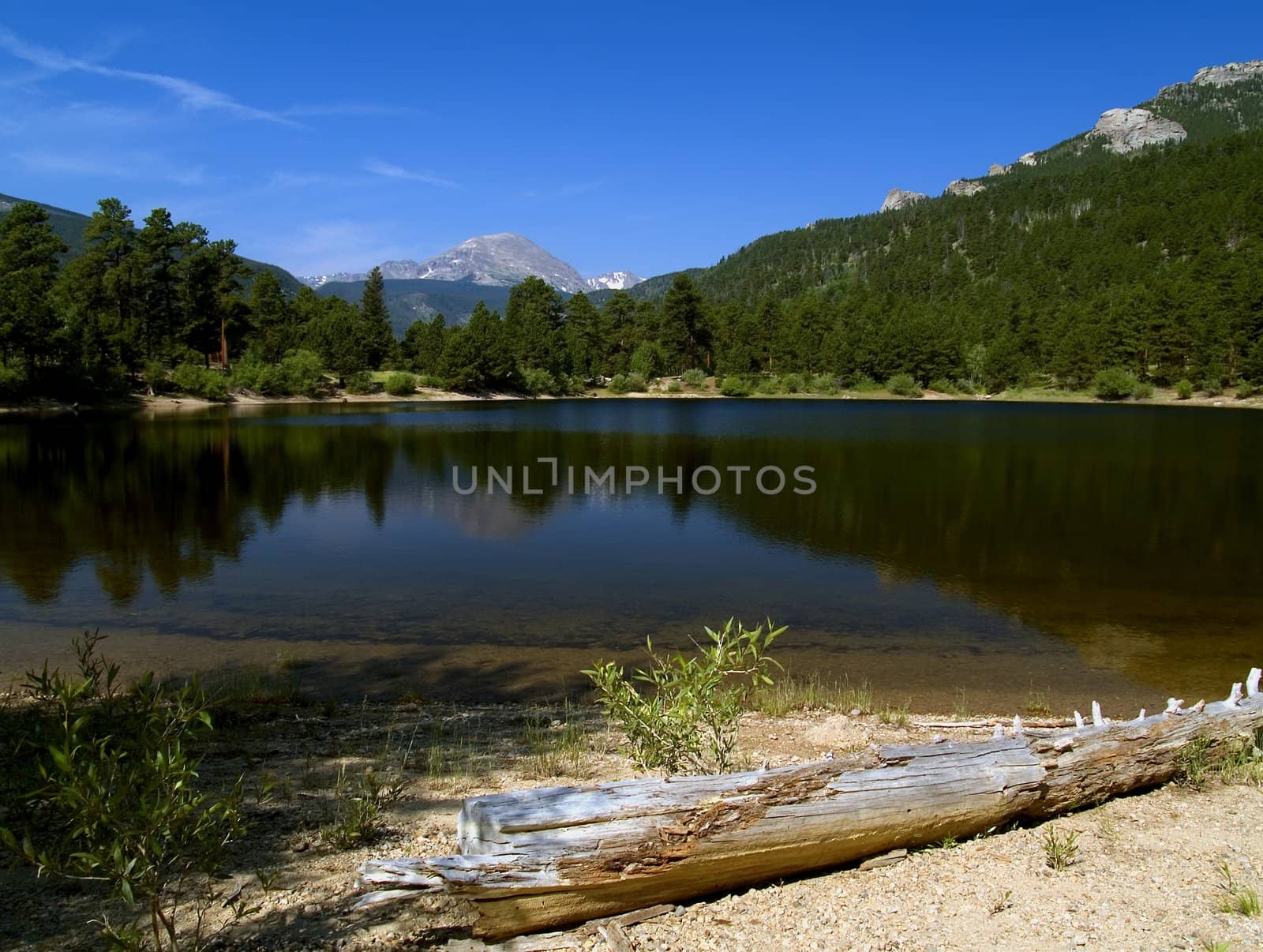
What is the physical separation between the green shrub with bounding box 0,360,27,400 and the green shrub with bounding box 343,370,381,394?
33.3 meters

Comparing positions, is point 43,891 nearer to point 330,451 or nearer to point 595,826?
point 595,826

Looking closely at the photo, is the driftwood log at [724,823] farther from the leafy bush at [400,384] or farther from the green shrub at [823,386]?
the green shrub at [823,386]

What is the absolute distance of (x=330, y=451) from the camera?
129ft

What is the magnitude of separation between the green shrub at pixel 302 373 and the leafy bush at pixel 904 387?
7143 cm

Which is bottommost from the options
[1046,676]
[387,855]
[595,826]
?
[1046,676]

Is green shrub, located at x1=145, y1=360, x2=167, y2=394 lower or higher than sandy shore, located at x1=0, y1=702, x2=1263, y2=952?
higher

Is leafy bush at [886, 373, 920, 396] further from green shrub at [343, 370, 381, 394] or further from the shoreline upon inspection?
green shrub at [343, 370, 381, 394]

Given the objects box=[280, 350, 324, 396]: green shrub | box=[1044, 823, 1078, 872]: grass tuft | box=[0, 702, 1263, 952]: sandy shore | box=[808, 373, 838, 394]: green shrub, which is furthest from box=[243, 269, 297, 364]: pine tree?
box=[1044, 823, 1078, 872]: grass tuft

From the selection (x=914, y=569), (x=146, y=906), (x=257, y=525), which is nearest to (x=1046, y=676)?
(x=914, y=569)

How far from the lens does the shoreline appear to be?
63844mm

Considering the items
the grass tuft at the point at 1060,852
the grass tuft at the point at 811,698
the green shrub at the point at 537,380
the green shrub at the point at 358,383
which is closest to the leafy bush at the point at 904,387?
the green shrub at the point at 537,380

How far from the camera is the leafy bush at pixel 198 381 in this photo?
71.4 metres

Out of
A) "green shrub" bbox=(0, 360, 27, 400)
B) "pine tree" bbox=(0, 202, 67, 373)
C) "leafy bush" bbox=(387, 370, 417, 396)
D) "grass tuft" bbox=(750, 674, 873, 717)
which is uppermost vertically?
"pine tree" bbox=(0, 202, 67, 373)

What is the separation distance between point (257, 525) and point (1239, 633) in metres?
22.5
